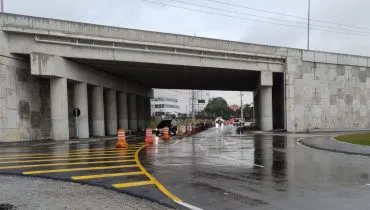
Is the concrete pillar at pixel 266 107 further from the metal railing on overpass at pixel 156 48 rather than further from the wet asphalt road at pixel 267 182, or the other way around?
the wet asphalt road at pixel 267 182

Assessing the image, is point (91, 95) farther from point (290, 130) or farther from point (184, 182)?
point (184, 182)

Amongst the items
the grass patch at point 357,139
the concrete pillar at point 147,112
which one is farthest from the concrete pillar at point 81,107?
the concrete pillar at point 147,112

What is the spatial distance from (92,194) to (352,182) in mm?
6805

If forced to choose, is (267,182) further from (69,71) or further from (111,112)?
(111,112)

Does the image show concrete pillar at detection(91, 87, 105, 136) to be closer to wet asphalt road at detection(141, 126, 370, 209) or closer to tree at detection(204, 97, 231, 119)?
wet asphalt road at detection(141, 126, 370, 209)

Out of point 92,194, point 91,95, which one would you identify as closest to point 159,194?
point 92,194

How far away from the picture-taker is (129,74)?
1811 inches

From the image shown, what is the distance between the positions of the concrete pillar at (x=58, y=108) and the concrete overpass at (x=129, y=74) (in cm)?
8

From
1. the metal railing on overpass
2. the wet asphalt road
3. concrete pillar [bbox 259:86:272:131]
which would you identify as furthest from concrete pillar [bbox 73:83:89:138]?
the wet asphalt road

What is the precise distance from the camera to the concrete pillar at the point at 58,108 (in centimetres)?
3256

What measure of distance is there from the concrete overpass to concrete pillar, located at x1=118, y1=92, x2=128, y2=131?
13 centimetres

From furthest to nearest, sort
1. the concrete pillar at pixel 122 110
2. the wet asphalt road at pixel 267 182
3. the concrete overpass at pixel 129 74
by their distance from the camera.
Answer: the concrete pillar at pixel 122 110 → the concrete overpass at pixel 129 74 → the wet asphalt road at pixel 267 182

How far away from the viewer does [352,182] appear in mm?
10789

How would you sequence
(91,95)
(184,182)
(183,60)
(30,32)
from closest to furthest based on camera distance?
(184,182) → (30,32) → (183,60) → (91,95)
